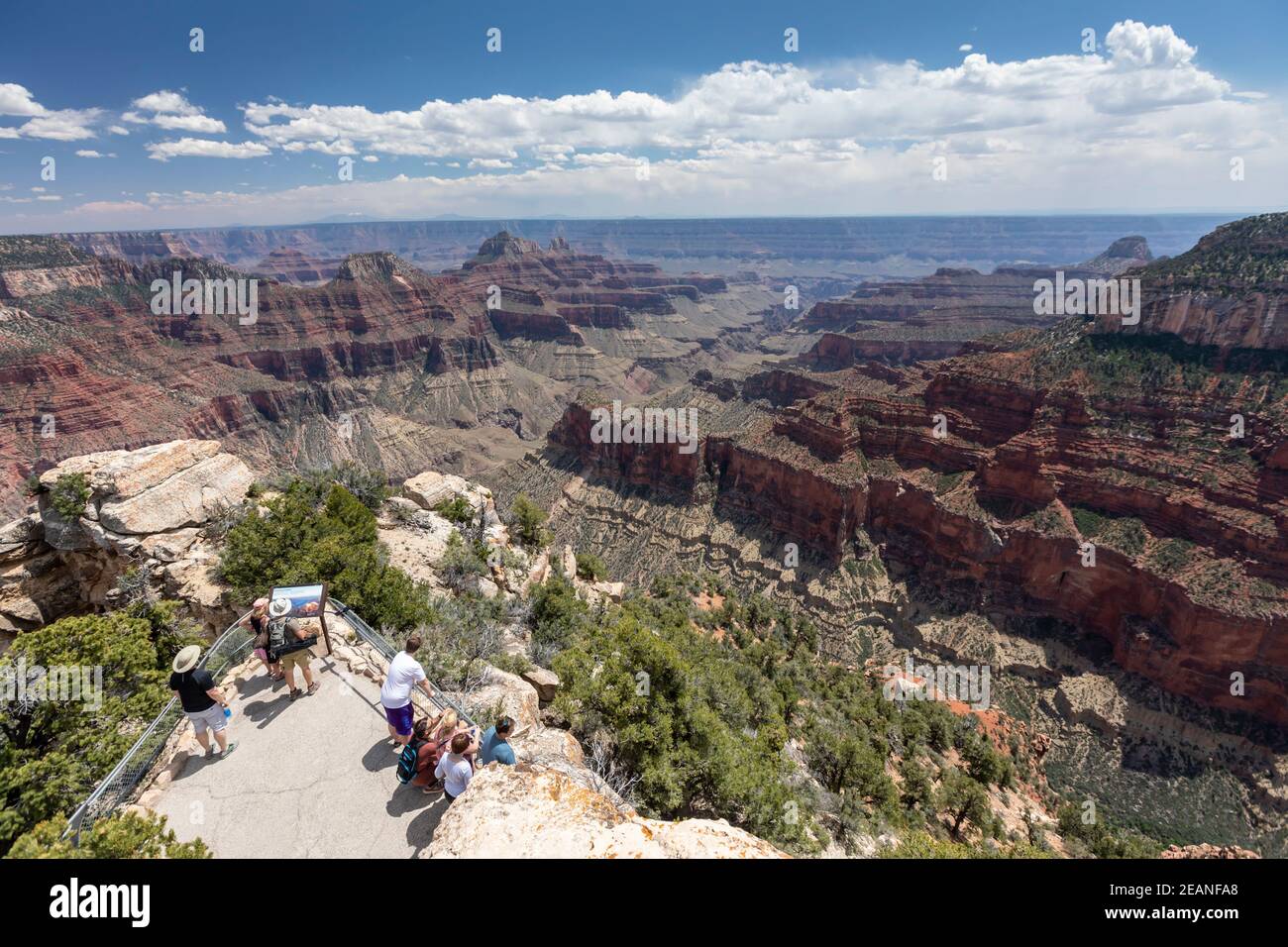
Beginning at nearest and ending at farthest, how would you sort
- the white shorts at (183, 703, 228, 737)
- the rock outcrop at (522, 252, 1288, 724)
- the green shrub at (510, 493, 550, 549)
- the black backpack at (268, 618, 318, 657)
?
the white shorts at (183, 703, 228, 737) → the black backpack at (268, 618, 318, 657) → the green shrub at (510, 493, 550, 549) → the rock outcrop at (522, 252, 1288, 724)

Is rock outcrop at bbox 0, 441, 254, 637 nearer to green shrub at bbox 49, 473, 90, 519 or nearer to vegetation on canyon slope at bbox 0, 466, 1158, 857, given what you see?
green shrub at bbox 49, 473, 90, 519

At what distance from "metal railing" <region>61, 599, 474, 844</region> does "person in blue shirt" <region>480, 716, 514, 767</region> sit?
1062mm

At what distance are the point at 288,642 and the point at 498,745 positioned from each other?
20.3ft

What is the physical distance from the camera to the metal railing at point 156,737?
9.30 m

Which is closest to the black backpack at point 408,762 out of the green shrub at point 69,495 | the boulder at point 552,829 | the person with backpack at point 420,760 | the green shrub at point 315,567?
the person with backpack at point 420,760

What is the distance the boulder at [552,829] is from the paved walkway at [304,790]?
6.23ft

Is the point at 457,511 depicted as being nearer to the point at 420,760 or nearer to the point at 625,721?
the point at 625,721

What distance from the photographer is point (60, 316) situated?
10931 cm

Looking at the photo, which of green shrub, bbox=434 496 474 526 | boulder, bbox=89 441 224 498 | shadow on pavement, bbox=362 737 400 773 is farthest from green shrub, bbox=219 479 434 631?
green shrub, bbox=434 496 474 526

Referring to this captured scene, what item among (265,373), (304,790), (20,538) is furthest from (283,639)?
(265,373)

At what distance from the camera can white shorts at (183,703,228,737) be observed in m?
10.8
